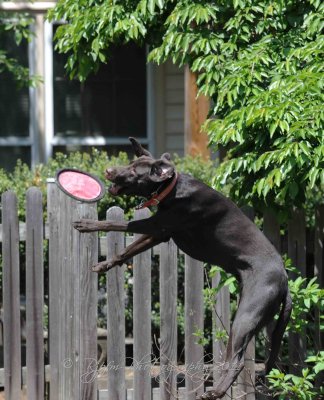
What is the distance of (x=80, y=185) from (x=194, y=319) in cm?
165

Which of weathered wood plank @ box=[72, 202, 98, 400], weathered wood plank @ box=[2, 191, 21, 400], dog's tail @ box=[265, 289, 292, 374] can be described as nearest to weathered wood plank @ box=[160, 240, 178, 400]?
weathered wood plank @ box=[72, 202, 98, 400]

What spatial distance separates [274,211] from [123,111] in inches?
239

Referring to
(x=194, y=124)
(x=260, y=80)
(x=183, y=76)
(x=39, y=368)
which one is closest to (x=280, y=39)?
(x=260, y=80)

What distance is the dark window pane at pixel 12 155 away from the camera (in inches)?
490

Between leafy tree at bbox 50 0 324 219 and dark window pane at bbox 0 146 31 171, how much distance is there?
16.4 ft

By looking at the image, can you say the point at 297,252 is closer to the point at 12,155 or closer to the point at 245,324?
the point at 245,324

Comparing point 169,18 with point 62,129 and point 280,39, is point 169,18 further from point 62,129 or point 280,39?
point 62,129

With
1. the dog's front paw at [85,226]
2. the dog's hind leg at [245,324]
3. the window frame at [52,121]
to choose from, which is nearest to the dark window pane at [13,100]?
the window frame at [52,121]

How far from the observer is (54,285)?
265 inches

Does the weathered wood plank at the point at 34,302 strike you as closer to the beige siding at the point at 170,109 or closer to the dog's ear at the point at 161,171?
the dog's ear at the point at 161,171

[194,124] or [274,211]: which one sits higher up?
[194,124]

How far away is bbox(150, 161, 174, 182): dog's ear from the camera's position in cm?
480

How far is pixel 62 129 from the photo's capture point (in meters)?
12.5

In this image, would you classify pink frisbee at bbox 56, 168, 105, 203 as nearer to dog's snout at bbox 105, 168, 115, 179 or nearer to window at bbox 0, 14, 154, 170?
dog's snout at bbox 105, 168, 115, 179
